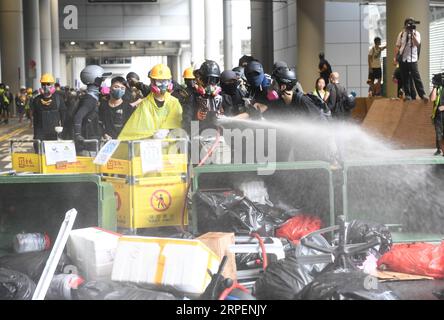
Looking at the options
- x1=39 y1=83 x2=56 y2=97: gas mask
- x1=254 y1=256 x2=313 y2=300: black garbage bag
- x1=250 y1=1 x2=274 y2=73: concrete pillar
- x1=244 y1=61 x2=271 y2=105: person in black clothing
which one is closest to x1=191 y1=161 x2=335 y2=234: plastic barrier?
x1=244 y1=61 x2=271 y2=105: person in black clothing

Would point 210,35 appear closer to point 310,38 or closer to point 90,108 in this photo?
point 310,38

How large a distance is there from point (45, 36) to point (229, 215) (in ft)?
204

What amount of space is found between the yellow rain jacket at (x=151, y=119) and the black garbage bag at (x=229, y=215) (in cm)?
130

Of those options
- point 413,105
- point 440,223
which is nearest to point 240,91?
point 440,223

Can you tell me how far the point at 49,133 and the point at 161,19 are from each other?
54.7m

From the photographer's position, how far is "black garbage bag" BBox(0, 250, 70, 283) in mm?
5996

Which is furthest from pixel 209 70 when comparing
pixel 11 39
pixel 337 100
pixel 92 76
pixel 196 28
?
pixel 196 28

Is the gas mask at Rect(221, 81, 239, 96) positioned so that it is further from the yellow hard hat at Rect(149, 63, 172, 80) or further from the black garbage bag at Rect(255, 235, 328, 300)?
the black garbage bag at Rect(255, 235, 328, 300)

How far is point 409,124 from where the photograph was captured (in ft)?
50.9
